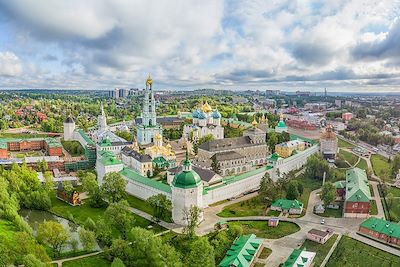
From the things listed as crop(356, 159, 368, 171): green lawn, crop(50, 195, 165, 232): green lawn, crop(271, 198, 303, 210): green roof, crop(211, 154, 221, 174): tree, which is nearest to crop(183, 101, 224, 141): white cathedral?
crop(211, 154, 221, 174): tree

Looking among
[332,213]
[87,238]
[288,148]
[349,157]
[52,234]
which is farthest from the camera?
[349,157]

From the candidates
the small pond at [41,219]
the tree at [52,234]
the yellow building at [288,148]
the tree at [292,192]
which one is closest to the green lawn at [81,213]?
the small pond at [41,219]

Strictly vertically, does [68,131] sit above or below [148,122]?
below

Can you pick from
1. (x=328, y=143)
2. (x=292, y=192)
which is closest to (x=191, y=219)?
(x=292, y=192)

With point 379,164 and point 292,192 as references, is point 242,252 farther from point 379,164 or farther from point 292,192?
point 379,164

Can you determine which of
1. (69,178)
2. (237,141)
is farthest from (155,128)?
(69,178)

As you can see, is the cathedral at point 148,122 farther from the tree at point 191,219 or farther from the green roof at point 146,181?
the tree at point 191,219
